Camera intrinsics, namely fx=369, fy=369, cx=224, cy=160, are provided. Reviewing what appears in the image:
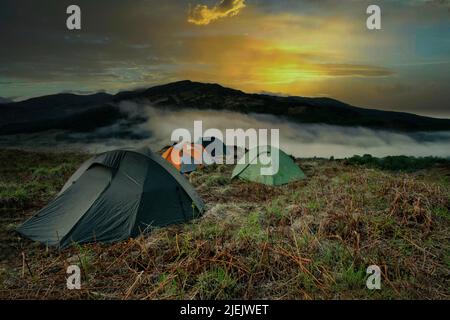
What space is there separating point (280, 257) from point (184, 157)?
1351 cm

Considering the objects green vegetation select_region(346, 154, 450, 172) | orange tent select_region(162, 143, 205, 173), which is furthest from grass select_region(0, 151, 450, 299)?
green vegetation select_region(346, 154, 450, 172)

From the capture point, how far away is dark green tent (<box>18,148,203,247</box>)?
8047mm

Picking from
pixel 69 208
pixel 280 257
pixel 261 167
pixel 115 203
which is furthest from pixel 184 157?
pixel 280 257

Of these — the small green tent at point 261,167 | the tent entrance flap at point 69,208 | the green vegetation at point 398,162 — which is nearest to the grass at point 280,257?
the tent entrance flap at point 69,208

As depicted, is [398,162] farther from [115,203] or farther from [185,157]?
[115,203]

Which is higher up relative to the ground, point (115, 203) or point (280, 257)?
point (115, 203)

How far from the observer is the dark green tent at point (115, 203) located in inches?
317

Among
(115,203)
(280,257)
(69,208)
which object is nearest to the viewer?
(280,257)

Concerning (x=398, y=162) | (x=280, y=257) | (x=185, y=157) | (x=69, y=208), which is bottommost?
(x=398, y=162)

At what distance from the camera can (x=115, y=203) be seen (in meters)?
8.38

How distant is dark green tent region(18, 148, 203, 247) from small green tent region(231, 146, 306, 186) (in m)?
5.99

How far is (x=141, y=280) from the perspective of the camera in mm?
5418

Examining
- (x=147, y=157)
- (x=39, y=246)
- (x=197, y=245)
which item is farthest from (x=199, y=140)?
(x=197, y=245)

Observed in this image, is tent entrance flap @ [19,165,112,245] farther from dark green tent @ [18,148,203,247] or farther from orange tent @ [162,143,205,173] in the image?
orange tent @ [162,143,205,173]
